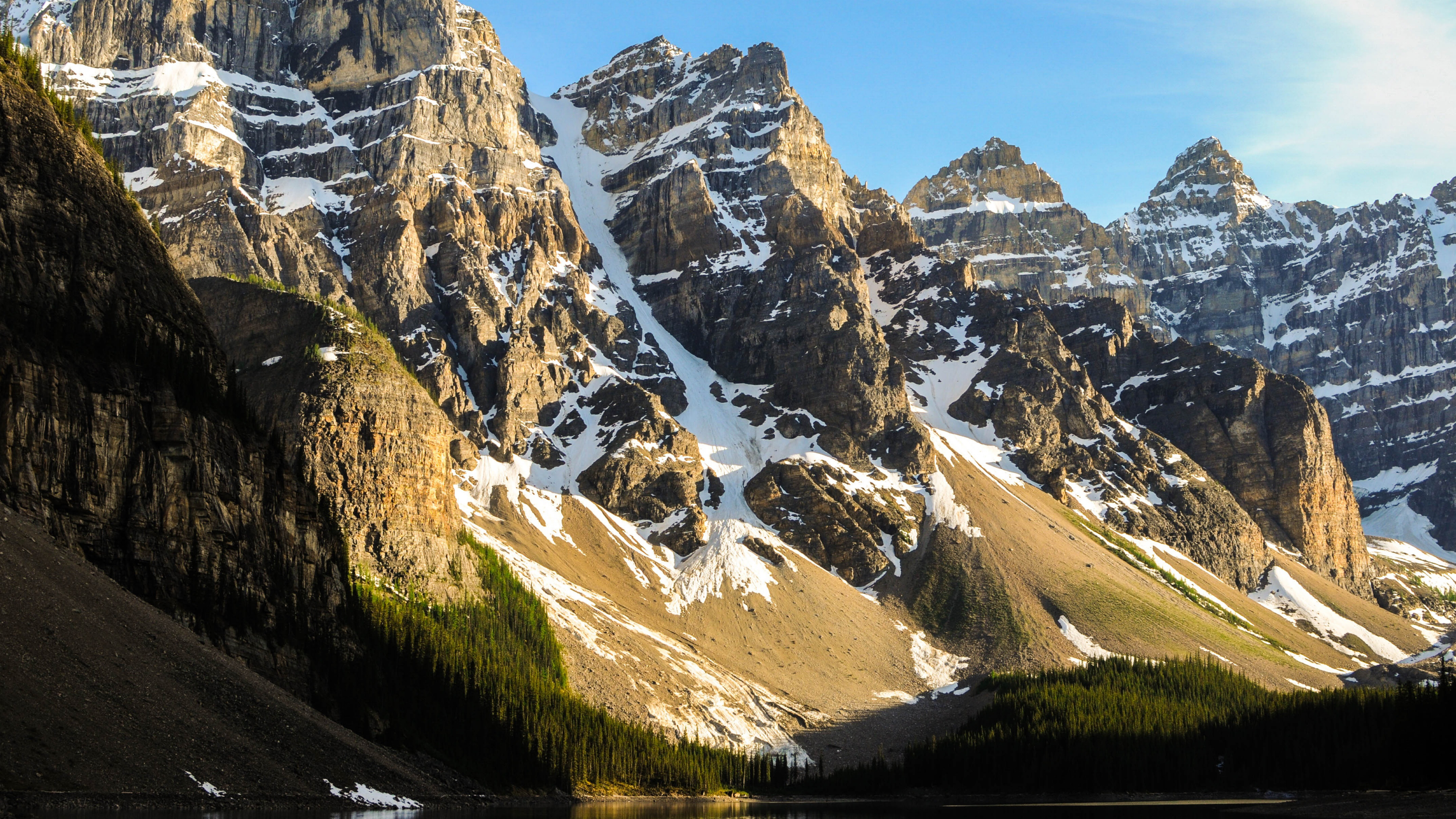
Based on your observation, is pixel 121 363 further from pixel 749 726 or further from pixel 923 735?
pixel 923 735

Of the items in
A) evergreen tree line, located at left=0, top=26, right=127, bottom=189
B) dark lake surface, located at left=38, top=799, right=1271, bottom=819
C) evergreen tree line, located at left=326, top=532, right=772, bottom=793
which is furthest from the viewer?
evergreen tree line, located at left=326, top=532, right=772, bottom=793

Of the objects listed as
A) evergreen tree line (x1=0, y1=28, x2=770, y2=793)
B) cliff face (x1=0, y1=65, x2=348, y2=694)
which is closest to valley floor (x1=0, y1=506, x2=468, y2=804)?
cliff face (x1=0, y1=65, x2=348, y2=694)

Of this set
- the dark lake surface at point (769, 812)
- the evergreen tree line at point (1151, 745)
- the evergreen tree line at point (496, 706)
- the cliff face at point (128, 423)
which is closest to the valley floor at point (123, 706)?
the dark lake surface at point (769, 812)

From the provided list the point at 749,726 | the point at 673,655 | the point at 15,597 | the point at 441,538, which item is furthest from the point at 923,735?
the point at 15,597

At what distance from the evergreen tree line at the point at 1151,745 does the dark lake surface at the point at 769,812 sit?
7.56m

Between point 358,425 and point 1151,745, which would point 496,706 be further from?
point 1151,745

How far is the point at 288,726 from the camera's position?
78.5m

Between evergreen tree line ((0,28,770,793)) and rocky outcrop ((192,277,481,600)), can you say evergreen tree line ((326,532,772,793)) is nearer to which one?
evergreen tree line ((0,28,770,793))

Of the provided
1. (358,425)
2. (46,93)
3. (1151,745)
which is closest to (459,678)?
(358,425)

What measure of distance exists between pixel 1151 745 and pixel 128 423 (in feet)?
346

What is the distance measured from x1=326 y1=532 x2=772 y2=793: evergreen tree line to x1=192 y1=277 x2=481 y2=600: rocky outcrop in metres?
6.85

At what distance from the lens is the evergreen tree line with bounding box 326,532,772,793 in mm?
109812

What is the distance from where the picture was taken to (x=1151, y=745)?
142 metres

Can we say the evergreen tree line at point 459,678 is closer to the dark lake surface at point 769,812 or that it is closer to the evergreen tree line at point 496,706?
the evergreen tree line at point 496,706
